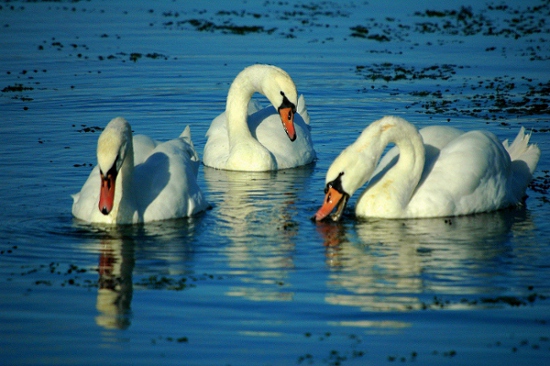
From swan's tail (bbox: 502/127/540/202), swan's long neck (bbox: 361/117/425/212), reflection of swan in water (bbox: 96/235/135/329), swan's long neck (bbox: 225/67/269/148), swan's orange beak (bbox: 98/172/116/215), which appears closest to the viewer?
reflection of swan in water (bbox: 96/235/135/329)

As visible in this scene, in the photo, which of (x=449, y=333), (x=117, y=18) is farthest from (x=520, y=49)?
(x=449, y=333)

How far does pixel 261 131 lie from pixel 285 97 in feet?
3.57

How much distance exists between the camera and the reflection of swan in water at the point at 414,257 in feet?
29.2

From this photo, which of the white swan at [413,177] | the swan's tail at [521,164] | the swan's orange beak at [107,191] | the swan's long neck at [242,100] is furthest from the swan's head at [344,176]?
the swan's long neck at [242,100]

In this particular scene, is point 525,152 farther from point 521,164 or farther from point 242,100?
point 242,100

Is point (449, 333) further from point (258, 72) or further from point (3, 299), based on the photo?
point (258, 72)

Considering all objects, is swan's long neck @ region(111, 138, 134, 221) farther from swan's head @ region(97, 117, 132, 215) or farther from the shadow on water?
swan's head @ region(97, 117, 132, 215)

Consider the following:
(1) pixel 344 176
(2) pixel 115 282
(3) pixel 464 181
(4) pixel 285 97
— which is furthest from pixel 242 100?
(2) pixel 115 282

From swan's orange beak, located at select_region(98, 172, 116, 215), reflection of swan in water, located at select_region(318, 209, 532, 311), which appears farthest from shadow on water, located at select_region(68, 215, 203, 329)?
reflection of swan in water, located at select_region(318, 209, 532, 311)

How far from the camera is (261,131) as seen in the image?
15.6 meters

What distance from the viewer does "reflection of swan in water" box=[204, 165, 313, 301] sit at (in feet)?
30.6

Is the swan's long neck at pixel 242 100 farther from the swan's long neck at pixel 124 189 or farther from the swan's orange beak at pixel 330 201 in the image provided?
the swan's long neck at pixel 124 189

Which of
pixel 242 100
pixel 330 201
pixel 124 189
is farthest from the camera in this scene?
pixel 242 100

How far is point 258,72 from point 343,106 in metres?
4.64
